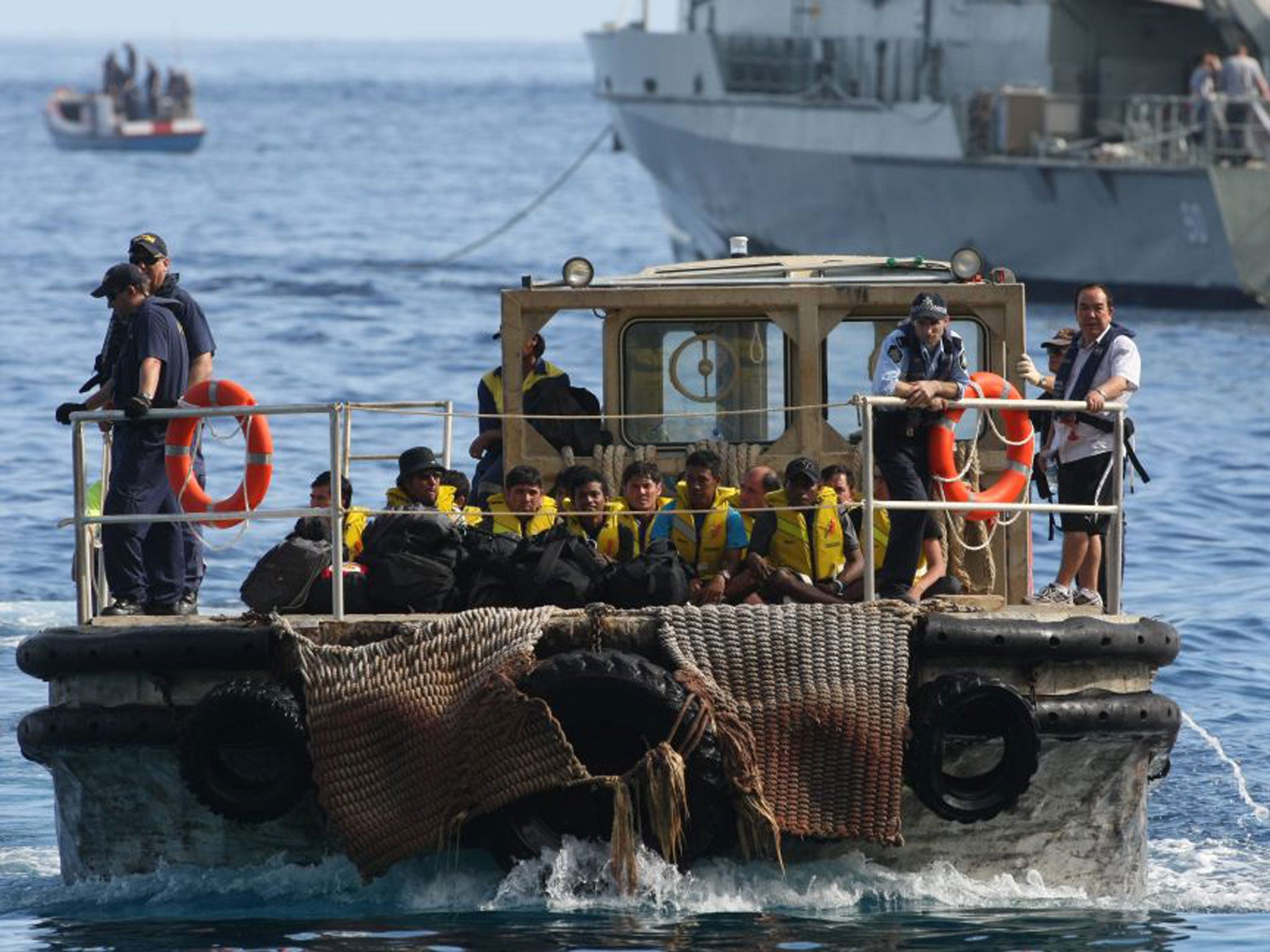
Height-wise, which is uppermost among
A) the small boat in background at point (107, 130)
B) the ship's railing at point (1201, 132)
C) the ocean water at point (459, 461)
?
the small boat in background at point (107, 130)

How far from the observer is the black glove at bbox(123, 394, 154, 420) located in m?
11.7

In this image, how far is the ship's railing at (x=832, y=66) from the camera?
43.1 m

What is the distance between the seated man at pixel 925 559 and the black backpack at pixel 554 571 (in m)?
1.16

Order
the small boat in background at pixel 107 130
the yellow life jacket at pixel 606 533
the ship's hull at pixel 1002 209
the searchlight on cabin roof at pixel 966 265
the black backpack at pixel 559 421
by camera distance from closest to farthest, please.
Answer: the yellow life jacket at pixel 606 533 < the searchlight on cabin roof at pixel 966 265 < the black backpack at pixel 559 421 < the ship's hull at pixel 1002 209 < the small boat in background at pixel 107 130

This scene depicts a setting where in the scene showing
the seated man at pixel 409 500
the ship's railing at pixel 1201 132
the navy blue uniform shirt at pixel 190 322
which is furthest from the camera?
the ship's railing at pixel 1201 132

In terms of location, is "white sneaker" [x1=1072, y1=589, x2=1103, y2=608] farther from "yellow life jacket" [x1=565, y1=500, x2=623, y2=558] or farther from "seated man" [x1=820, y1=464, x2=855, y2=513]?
"yellow life jacket" [x1=565, y1=500, x2=623, y2=558]

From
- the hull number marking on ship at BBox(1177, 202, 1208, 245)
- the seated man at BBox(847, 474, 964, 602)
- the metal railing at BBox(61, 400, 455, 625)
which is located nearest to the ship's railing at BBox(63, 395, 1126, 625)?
the metal railing at BBox(61, 400, 455, 625)

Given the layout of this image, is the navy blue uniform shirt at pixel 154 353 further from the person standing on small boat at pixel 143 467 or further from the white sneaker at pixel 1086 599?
the white sneaker at pixel 1086 599

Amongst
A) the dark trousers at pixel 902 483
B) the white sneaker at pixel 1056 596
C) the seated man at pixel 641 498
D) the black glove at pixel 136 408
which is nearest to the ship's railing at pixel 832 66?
the white sneaker at pixel 1056 596

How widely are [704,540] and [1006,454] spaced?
150 cm

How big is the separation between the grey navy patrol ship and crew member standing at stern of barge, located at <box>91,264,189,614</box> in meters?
26.9

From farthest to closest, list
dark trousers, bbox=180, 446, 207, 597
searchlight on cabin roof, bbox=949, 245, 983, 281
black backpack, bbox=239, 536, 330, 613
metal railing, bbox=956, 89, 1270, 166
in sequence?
metal railing, bbox=956, 89, 1270, 166
searchlight on cabin roof, bbox=949, 245, 983, 281
dark trousers, bbox=180, 446, 207, 597
black backpack, bbox=239, 536, 330, 613

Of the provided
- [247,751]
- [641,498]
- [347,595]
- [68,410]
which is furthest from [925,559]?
[68,410]

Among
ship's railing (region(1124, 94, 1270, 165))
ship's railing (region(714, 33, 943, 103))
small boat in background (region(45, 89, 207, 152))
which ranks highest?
small boat in background (region(45, 89, 207, 152))
